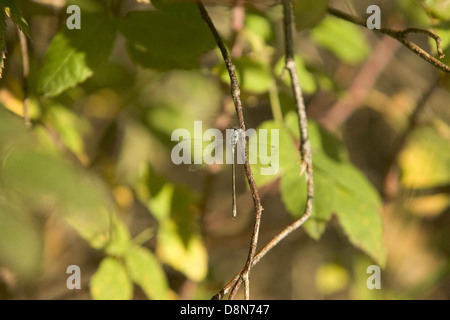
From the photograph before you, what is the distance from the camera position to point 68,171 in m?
0.44

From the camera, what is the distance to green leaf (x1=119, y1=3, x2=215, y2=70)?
0.99 meters

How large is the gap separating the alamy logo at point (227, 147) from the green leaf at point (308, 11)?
0.80 ft

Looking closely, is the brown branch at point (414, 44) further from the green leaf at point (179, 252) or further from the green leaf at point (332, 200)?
the green leaf at point (179, 252)

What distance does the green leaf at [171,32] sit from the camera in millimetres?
991

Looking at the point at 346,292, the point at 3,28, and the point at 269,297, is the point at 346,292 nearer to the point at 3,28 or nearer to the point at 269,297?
the point at 269,297

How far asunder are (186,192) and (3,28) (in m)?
0.77

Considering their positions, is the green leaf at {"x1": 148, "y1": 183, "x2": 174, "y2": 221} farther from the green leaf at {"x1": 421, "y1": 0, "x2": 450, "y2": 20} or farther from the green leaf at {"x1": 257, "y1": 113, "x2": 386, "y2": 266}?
the green leaf at {"x1": 421, "y1": 0, "x2": 450, "y2": 20}

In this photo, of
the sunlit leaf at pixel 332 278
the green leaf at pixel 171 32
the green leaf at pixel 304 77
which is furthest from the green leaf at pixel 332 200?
the sunlit leaf at pixel 332 278

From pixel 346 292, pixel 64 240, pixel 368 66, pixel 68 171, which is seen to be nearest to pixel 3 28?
pixel 68 171

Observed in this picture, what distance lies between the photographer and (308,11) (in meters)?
0.87

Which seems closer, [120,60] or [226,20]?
[226,20]

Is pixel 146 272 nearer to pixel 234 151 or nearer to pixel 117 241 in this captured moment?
pixel 117 241

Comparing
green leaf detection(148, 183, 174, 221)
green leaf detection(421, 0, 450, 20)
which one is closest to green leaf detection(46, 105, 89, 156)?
green leaf detection(148, 183, 174, 221)

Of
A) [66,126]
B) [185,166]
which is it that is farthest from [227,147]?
[185,166]
